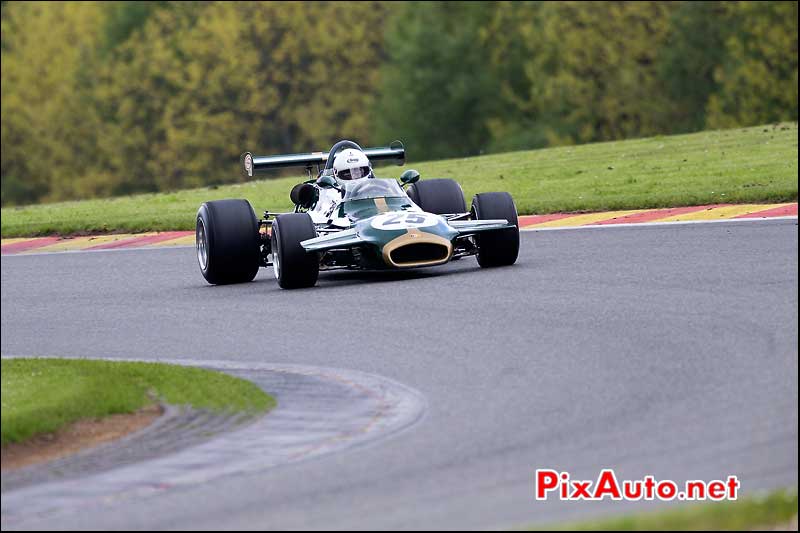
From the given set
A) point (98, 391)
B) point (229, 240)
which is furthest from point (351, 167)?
point (98, 391)

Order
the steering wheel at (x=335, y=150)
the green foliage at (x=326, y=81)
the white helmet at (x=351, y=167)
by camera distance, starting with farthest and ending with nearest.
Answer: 1. the green foliage at (x=326, y=81)
2. the steering wheel at (x=335, y=150)
3. the white helmet at (x=351, y=167)

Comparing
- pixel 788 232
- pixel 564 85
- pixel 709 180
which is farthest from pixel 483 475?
pixel 564 85

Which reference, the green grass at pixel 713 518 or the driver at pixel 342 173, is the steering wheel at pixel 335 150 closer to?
the driver at pixel 342 173

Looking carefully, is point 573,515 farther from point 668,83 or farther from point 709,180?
point 668,83

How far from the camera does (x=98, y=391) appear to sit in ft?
31.5

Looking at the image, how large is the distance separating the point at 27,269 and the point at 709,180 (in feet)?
31.8

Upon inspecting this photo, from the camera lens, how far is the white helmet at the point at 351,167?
1622 cm

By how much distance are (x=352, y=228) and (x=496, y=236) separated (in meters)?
1.39

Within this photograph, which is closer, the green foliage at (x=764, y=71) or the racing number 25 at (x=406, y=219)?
the racing number 25 at (x=406, y=219)

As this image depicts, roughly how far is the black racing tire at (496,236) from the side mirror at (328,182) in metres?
1.40

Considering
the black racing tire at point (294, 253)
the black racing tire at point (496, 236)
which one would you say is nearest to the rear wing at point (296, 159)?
the black racing tire at point (496, 236)

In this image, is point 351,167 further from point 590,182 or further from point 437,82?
point 437,82

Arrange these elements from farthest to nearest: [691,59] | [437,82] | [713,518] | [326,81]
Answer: [326,81] < [437,82] < [691,59] < [713,518]

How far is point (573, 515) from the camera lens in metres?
6.59
